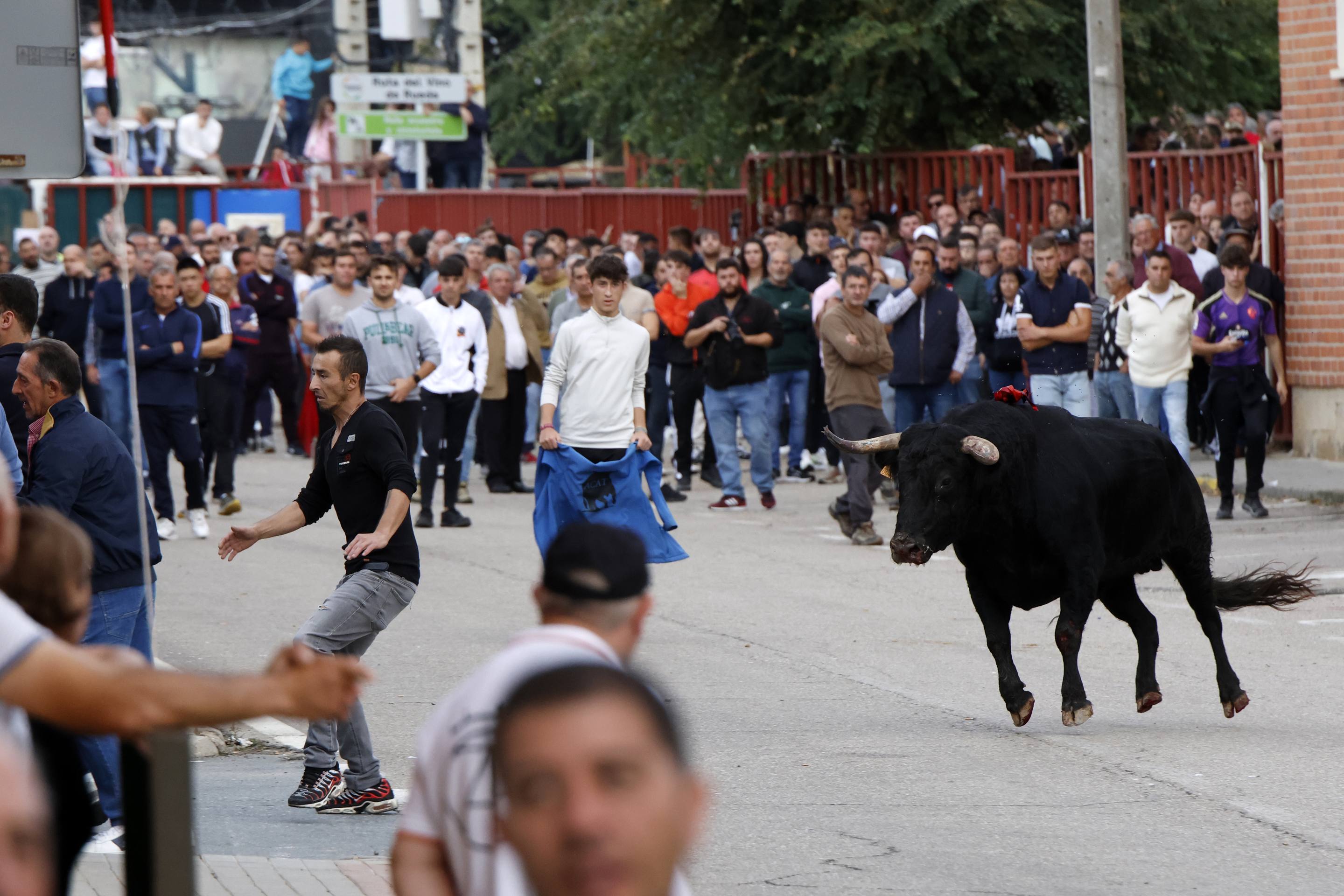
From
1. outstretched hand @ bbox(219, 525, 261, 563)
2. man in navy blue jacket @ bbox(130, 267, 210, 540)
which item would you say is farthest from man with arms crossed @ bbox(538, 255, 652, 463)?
man in navy blue jacket @ bbox(130, 267, 210, 540)

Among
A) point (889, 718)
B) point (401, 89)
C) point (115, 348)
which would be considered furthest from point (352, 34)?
point (889, 718)

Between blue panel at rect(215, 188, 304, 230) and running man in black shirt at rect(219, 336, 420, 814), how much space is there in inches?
862

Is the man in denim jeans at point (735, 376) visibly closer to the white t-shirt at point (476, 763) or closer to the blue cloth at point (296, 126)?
the white t-shirt at point (476, 763)

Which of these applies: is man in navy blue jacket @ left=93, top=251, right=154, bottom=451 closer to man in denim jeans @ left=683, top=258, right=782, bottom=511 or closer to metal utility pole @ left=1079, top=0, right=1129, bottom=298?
man in denim jeans @ left=683, top=258, right=782, bottom=511

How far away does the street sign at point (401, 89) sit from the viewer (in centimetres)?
2884

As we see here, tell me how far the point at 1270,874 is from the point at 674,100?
61.7ft

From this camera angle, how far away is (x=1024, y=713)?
813 cm

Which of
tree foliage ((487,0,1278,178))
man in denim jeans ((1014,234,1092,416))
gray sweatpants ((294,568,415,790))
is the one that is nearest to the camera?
gray sweatpants ((294,568,415,790))

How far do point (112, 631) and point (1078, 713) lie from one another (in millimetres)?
3875

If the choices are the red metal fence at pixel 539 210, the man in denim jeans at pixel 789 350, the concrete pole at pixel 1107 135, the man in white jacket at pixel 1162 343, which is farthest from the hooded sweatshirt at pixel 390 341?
the red metal fence at pixel 539 210

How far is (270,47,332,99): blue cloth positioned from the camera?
3173 centimetres

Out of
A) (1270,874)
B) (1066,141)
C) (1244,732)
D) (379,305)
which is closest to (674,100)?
(1066,141)

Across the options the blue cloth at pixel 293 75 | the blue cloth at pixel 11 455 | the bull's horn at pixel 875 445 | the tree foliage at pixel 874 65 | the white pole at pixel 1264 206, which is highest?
the blue cloth at pixel 293 75

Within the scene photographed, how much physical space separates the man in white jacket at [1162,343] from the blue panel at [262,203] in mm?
16576
